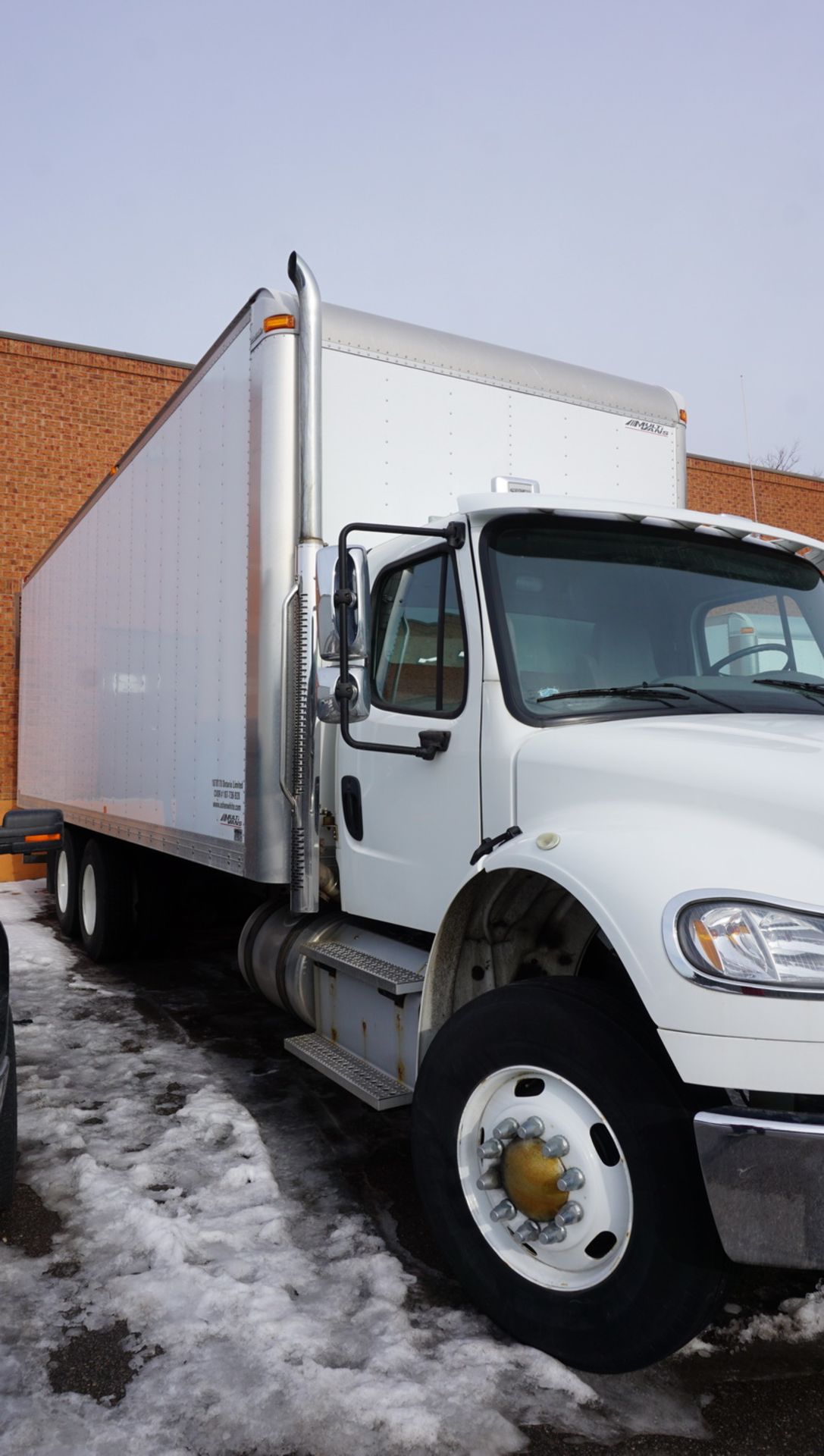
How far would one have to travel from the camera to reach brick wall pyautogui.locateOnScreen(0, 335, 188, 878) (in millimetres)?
14469

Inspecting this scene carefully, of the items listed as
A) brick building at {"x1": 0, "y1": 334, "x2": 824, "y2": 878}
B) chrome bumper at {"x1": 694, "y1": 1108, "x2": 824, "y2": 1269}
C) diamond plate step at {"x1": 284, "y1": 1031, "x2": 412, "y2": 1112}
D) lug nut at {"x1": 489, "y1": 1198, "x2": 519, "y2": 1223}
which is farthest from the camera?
brick building at {"x1": 0, "y1": 334, "x2": 824, "y2": 878}

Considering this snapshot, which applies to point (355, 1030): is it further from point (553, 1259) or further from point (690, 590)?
point (690, 590)

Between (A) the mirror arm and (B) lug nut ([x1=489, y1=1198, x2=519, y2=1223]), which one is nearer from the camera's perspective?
(B) lug nut ([x1=489, y1=1198, x2=519, y2=1223])

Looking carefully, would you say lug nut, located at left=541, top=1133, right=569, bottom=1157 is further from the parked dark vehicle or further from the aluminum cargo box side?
the aluminum cargo box side

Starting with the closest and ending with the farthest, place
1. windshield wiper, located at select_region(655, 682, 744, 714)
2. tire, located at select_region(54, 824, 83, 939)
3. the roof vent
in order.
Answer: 1. windshield wiper, located at select_region(655, 682, 744, 714)
2. the roof vent
3. tire, located at select_region(54, 824, 83, 939)

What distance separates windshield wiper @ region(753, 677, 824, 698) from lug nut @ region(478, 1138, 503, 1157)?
1701 millimetres

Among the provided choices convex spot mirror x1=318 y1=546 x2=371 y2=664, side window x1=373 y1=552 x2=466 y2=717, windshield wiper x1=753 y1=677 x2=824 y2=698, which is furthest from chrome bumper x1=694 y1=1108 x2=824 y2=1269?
convex spot mirror x1=318 y1=546 x2=371 y2=664

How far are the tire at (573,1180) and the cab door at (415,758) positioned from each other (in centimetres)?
78

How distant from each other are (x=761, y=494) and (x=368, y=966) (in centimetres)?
1853

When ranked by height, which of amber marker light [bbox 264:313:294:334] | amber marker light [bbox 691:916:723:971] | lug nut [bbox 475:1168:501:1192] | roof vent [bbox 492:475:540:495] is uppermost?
amber marker light [bbox 264:313:294:334]

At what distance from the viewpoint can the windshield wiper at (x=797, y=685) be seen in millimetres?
3566

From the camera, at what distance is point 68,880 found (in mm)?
9445

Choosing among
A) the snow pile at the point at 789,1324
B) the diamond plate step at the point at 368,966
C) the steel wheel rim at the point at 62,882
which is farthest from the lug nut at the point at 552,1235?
the steel wheel rim at the point at 62,882

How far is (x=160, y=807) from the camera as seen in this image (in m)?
6.50
